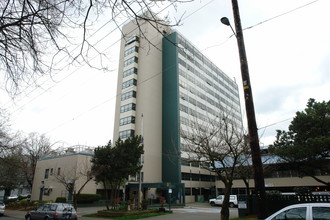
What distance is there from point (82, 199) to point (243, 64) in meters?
31.5

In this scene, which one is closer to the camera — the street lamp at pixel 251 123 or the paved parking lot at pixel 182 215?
the street lamp at pixel 251 123

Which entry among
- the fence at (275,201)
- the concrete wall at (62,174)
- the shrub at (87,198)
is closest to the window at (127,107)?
the concrete wall at (62,174)

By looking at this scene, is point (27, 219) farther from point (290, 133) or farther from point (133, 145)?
point (290, 133)

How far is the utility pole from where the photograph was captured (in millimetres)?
7113

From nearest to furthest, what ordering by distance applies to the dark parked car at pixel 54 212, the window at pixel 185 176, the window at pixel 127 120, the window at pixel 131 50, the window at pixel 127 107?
the dark parked car at pixel 54 212
the window at pixel 185 176
the window at pixel 127 120
the window at pixel 127 107
the window at pixel 131 50

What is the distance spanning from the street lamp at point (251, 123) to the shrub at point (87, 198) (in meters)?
30.4

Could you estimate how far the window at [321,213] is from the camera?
19.6ft

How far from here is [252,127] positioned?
7570mm

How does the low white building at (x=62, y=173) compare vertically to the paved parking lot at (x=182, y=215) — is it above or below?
above

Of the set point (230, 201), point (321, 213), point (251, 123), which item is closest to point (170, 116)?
point (230, 201)

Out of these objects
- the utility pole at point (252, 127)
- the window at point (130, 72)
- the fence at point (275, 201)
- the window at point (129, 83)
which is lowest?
the fence at point (275, 201)

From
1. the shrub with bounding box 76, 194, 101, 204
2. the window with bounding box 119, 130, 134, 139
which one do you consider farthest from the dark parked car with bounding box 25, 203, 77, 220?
the window with bounding box 119, 130, 134, 139

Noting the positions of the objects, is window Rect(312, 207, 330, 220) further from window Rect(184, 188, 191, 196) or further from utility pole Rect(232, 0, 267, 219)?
window Rect(184, 188, 191, 196)

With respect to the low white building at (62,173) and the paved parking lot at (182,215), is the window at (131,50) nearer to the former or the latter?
the low white building at (62,173)
